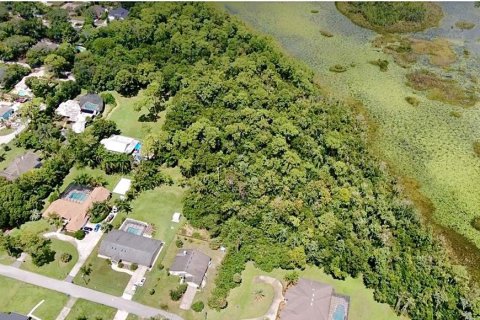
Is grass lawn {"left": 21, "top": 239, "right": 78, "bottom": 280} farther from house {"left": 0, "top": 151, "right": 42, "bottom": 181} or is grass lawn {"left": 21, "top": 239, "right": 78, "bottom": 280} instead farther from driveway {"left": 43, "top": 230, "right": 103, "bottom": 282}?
house {"left": 0, "top": 151, "right": 42, "bottom": 181}

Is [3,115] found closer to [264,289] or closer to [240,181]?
[240,181]

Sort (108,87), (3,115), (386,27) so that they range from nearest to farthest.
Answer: (3,115) < (108,87) < (386,27)

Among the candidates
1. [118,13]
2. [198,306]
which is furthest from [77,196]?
[118,13]

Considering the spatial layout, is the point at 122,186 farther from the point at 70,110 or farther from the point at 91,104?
A: the point at 91,104

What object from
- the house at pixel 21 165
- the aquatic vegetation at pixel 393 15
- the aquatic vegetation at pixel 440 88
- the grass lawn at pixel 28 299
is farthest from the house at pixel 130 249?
the aquatic vegetation at pixel 393 15

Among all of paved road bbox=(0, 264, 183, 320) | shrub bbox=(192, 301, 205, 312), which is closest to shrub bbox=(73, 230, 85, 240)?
paved road bbox=(0, 264, 183, 320)

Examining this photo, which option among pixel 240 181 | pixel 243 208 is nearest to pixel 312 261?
pixel 243 208

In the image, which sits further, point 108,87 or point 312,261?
point 108,87
